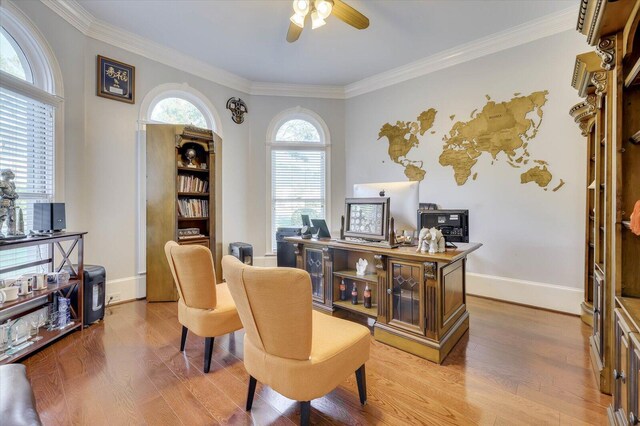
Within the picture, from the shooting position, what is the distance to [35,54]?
274 centimetres

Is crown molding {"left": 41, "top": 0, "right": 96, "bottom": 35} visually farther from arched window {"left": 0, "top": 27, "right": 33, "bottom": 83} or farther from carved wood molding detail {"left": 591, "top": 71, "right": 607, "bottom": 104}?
carved wood molding detail {"left": 591, "top": 71, "right": 607, "bottom": 104}

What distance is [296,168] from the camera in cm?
504

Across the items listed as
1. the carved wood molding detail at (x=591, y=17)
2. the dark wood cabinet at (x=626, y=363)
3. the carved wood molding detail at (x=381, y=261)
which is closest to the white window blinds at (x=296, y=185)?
the carved wood molding detail at (x=381, y=261)

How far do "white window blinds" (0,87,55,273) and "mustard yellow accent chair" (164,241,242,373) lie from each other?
1.75 meters

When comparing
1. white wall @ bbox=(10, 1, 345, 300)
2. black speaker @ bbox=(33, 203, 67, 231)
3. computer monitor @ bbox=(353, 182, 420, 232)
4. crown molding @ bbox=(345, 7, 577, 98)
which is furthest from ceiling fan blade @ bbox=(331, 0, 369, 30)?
black speaker @ bbox=(33, 203, 67, 231)

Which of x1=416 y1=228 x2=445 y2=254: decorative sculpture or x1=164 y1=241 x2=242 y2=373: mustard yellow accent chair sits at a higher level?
x1=416 y1=228 x2=445 y2=254: decorative sculpture

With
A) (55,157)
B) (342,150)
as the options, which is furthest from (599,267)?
(55,157)

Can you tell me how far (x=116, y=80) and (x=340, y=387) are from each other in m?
4.11

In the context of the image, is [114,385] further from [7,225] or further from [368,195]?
[368,195]

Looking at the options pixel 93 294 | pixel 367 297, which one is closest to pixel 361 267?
pixel 367 297

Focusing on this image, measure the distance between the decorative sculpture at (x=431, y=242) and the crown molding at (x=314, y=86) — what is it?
9.29 ft

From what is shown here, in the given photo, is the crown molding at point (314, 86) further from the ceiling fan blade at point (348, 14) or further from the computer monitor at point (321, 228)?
the computer monitor at point (321, 228)

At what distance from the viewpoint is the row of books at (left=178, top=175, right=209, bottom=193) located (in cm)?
374

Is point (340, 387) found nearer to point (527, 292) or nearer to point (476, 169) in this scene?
point (527, 292)
